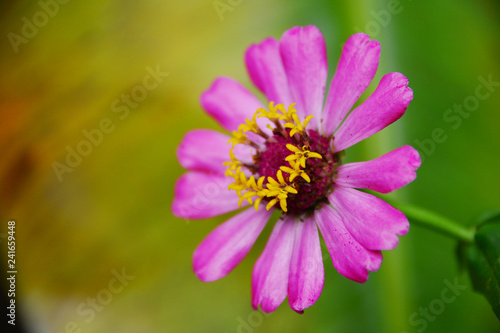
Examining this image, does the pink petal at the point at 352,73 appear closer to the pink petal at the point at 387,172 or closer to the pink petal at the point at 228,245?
the pink petal at the point at 387,172

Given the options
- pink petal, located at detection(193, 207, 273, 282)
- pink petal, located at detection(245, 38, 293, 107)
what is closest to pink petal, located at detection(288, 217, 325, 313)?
pink petal, located at detection(193, 207, 273, 282)

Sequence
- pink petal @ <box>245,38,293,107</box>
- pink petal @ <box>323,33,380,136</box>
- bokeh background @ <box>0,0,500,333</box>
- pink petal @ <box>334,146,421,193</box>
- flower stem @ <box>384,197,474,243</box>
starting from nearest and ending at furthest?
1. pink petal @ <box>334,146,421,193</box>
2. pink petal @ <box>323,33,380,136</box>
3. flower stem @ <box>384,197,474,243</box>
4. pink petal @ <box>245,38,293,107</box>
5. bokeh background @ <box>0,0,500,333</box>

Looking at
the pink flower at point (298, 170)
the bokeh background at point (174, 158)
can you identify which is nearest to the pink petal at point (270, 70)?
the pink flower at point (298, 170)

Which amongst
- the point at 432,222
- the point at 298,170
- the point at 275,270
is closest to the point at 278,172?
the point at 298,170

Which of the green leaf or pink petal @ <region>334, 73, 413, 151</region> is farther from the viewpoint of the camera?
the green leaf

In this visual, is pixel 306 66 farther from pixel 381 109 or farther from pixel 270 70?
pixel 381 109

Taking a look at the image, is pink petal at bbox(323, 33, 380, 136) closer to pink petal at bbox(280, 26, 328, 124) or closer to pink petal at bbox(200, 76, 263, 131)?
pink petal at bbox(280, 26, 328, 124)

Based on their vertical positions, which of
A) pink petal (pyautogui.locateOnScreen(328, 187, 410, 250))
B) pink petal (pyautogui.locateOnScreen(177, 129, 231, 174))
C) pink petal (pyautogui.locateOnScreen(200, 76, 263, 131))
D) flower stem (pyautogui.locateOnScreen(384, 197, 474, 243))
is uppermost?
pink petal (pyautogui.locateOnScreen(200, 76, 263, 131))
